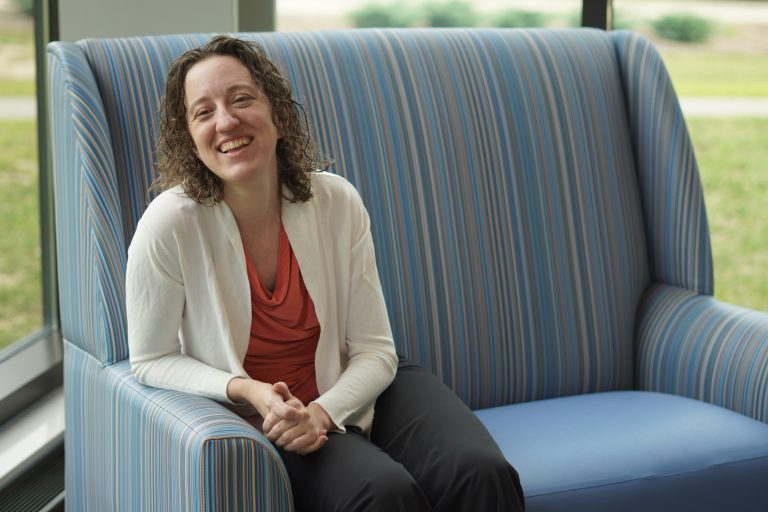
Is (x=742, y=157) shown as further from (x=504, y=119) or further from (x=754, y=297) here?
(x=504, y=119)

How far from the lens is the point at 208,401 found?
1.56 metres

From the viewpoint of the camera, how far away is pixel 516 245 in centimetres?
217

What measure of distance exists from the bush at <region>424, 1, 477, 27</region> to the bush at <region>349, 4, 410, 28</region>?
0.24 ft

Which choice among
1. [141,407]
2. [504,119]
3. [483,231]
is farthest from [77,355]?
[504,119]

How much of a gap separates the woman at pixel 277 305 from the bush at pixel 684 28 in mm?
2378

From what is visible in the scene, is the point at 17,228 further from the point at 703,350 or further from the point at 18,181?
the point at 703,350

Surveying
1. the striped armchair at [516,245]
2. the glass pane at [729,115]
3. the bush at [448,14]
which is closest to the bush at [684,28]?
the glass pane at [729,115]

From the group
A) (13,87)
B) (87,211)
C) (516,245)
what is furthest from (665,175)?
(13,87)

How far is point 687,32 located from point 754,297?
4.10 feet

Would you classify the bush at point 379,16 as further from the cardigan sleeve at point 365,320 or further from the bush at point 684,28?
the cardigan sleeve at point 365,320

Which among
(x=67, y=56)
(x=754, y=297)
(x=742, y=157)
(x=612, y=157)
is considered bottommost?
(x=754, y=297)

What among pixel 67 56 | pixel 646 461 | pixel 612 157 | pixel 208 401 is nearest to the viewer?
pixel 208 401

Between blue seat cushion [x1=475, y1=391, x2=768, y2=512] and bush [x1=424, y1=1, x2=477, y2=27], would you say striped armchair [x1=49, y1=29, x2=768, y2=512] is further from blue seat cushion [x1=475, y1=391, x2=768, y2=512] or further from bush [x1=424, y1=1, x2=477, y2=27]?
bush [x1=424, y1=1, x2=477, y2=27]

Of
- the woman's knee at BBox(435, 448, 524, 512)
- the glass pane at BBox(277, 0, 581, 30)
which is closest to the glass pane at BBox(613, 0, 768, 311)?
the glass pane at BBox(277, 0, 581, 30)
